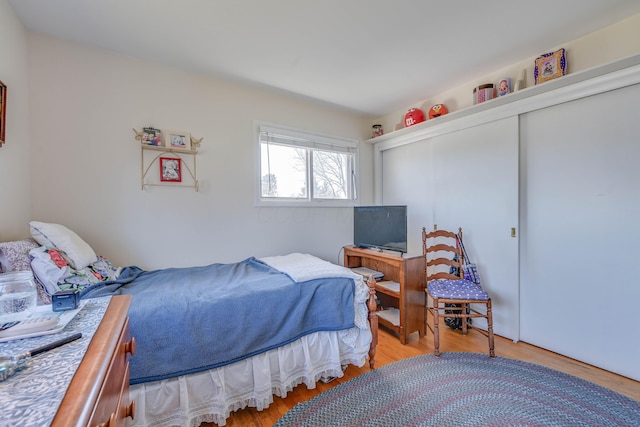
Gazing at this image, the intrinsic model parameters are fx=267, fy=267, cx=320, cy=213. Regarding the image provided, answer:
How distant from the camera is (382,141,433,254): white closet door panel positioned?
10.4ft

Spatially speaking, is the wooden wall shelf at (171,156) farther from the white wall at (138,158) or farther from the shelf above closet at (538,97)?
the shelf above closet at (538,97)

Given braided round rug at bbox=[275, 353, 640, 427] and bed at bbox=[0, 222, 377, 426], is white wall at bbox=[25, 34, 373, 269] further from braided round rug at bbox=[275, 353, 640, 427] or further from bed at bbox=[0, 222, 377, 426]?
braided round rug at bbox=[275, 353, 640, 427]

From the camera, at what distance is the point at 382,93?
9.64ft

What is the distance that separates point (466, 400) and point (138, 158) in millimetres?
3022

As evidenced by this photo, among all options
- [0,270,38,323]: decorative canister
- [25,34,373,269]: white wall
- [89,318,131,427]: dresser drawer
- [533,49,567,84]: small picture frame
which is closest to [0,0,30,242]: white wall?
[25,34,373,269]: white wall

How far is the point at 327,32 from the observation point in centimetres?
192

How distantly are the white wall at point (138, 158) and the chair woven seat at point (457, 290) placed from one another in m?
1.51

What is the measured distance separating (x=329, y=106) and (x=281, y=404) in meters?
3.00

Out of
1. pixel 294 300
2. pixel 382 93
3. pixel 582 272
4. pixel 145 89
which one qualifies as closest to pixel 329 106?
pixel 382 93

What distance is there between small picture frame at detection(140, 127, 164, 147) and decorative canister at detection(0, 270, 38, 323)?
60.3 inches

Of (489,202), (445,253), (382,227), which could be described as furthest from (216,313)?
(489,202)

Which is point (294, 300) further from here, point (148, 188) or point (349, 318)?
point (148, 188)

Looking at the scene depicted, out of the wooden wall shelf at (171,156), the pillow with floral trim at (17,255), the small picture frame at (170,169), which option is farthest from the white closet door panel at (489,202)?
the pillow with floral trim at (17,255)

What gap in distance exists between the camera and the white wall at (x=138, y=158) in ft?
6.50
